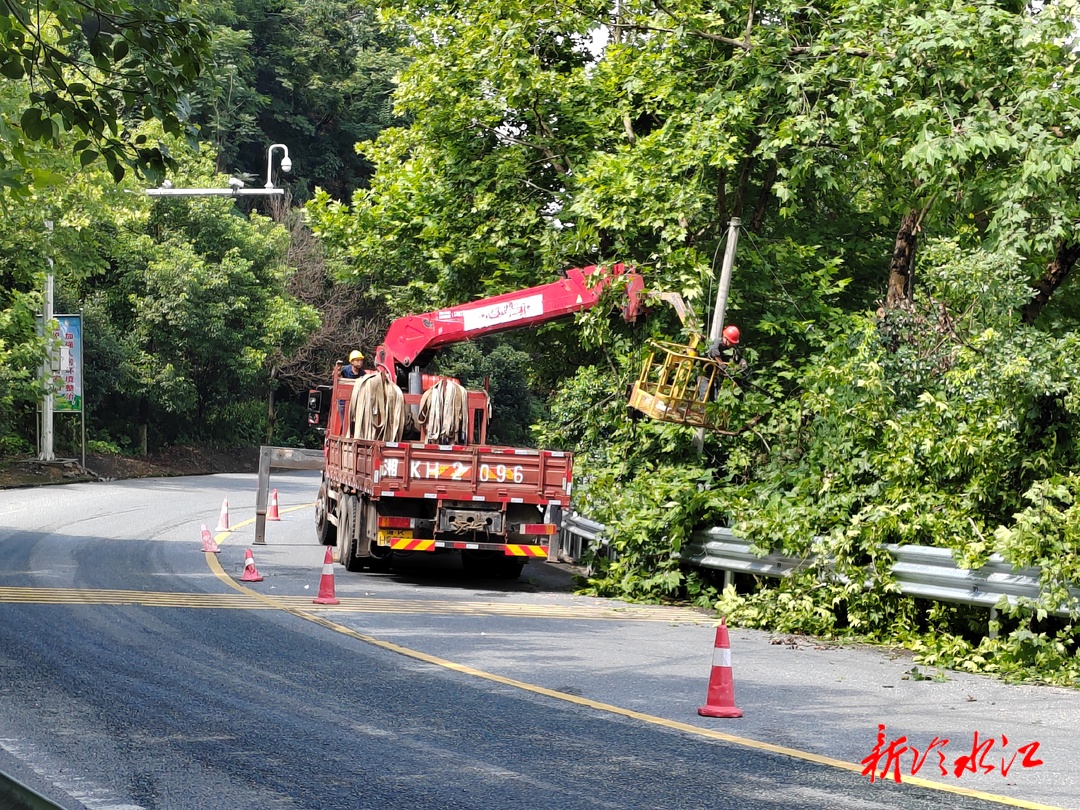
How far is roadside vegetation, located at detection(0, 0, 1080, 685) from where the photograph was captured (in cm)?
1204

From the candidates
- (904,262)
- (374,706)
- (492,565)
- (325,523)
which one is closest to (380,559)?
(492,565)

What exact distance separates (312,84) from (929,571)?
188ft

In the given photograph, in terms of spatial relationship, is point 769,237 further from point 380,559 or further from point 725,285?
point 380,559

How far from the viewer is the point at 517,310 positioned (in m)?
17.8

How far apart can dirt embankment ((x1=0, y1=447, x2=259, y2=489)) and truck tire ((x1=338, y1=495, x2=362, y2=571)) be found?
17620 mm

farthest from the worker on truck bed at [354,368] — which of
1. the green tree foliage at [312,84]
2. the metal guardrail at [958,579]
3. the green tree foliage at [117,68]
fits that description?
the green tree foliage at [312,84]

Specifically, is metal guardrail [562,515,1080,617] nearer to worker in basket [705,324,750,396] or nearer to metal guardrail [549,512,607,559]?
worker in basket [705,324,750,396]

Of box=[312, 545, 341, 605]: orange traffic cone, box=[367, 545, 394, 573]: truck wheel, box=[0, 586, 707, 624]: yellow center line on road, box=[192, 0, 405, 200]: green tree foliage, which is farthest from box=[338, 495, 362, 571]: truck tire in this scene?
box=[192, 0, 405, 200]: green tree foliage

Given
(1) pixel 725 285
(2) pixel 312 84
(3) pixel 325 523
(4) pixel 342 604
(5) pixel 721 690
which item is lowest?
(4) pixel 342 604

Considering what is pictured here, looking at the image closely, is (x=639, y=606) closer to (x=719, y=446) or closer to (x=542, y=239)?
(x=719, y=446)

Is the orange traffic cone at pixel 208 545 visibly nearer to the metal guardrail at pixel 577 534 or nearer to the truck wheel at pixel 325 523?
the truck wheel at pixel 325 523

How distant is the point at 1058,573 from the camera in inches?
420

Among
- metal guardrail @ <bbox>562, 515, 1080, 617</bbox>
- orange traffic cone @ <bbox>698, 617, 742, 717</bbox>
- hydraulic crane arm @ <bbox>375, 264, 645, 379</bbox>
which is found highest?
hydraulic crane arm @ <bbox>375, 264, 645, 379</bbox>

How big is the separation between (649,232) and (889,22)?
18.9 feet
